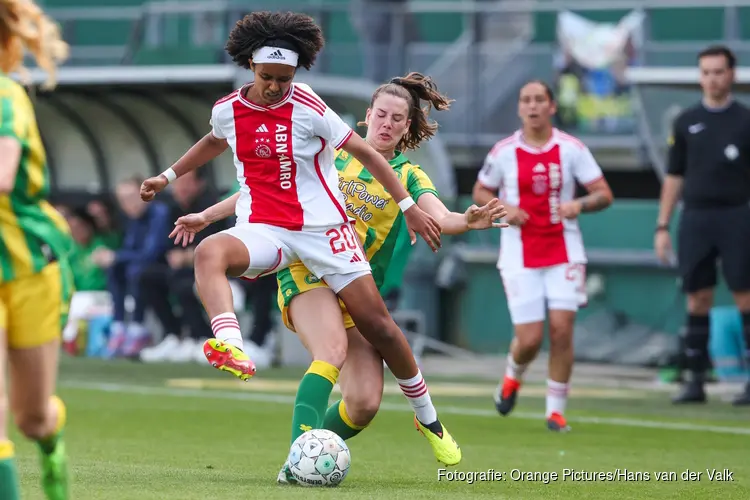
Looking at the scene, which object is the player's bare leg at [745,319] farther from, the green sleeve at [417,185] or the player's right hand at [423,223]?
the player's right hand at [423,223]

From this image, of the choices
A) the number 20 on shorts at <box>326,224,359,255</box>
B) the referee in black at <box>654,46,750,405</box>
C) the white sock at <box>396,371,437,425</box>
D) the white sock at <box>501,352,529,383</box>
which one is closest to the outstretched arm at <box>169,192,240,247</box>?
the number 20 on shorts at <box>326,224,359,255</box>

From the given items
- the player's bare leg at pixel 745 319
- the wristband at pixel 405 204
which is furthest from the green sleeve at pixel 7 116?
the player's bare leg at pixel 745 319

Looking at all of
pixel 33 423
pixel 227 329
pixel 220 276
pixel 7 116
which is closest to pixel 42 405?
pixel 33 423

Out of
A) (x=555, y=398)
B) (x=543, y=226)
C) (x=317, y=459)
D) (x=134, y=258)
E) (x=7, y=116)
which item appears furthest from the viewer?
(x=134, y=258)

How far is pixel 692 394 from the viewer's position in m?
12.6

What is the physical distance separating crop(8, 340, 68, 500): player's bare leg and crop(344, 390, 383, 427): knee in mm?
2410

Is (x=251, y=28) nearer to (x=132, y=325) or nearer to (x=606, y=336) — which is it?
(x=606, y=336)

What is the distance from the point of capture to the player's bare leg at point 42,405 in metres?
4.91

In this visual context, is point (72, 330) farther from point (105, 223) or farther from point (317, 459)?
point (317, 459)

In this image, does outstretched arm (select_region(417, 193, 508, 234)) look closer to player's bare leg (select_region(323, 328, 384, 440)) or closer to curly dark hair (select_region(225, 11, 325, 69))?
player's bare leg (select_region(323, 328, 384, 440))

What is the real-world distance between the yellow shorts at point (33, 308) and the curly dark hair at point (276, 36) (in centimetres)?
231

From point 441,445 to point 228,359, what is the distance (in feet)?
5.05

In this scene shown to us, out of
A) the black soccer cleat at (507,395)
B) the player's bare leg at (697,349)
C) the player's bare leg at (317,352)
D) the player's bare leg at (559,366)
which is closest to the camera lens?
the player's bare leg at (317,352)

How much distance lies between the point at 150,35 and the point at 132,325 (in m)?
3.79
